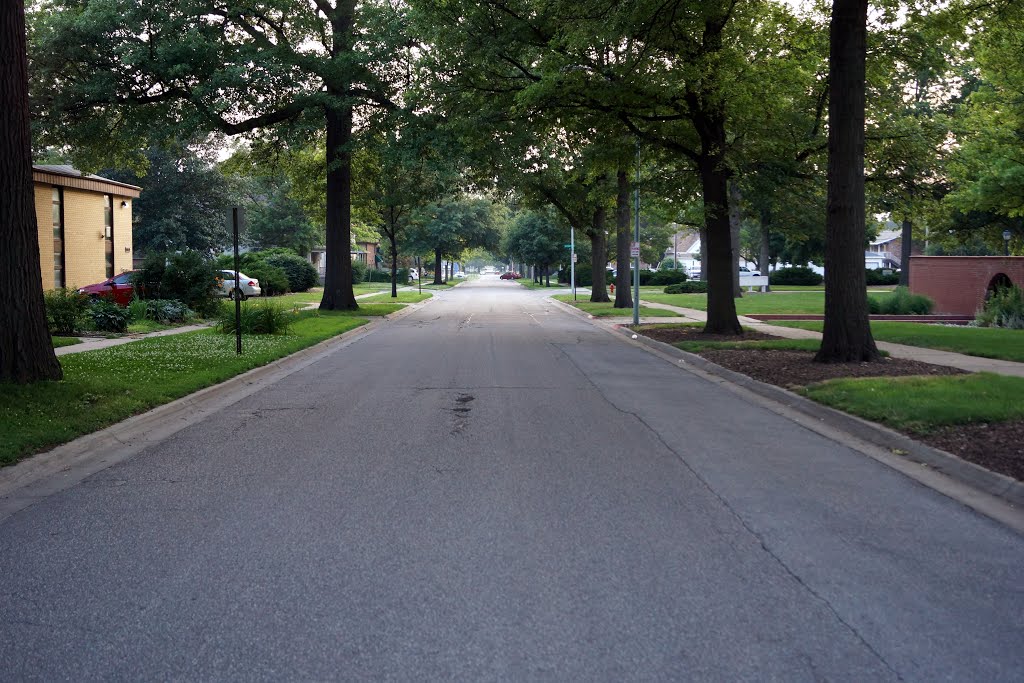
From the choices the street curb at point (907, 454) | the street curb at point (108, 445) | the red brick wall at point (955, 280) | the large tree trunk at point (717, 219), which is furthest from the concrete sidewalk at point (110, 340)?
the red brick wall at point (955, 280)

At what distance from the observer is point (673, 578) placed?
16.0 ft

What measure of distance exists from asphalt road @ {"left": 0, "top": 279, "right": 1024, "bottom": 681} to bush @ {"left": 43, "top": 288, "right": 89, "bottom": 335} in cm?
1302

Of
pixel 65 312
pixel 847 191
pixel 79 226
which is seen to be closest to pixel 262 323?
pixel 65 312

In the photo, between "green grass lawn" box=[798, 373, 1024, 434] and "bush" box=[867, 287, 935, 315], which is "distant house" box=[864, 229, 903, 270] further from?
"green grass lawn" box=[798, 373, 1024, 434]

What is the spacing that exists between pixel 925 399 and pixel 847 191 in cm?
505

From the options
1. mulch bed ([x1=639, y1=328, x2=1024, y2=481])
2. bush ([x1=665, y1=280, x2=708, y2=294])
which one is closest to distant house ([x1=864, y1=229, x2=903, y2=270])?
bush ([x1=665, y1=280, x2=708, y2=294])

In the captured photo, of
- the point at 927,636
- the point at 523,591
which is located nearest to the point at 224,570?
the point at 523,591

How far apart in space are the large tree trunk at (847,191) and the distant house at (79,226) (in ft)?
85.4

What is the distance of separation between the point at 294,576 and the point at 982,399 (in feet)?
28.7

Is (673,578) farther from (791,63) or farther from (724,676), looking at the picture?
(791,63)

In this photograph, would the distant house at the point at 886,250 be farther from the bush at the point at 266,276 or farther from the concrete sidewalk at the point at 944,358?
the concrete sidewalk at the point at 944,358

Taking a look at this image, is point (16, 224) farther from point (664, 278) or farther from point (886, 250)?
point (886, 250)

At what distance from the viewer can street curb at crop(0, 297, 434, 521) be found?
712cm

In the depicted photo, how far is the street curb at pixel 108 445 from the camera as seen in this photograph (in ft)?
23.4
